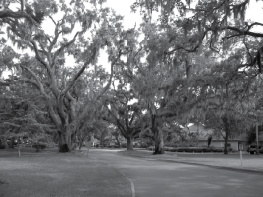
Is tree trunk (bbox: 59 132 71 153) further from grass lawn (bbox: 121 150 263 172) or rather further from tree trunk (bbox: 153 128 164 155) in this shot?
tree trunk (bbox: 153 128 164 155)

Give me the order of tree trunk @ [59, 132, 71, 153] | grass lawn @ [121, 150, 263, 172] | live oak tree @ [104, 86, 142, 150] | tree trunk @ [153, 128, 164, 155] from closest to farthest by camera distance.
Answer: grass lawn @ [121, 150, 263, 172] < tree trunk @ [59, 132, 71, 153] < tree trunk @ [153, 128, 164, 155] < live oak tree @ [104, 86, 142, 150]

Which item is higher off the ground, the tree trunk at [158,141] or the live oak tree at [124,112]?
the live oak tree at [124,112]

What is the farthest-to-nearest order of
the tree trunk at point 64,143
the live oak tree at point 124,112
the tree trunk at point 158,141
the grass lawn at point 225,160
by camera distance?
1. the live oak tree at point 124,112
2. the tree trunk at point 158,141
3. the tree trunk at point 64,143
4. the grass lawn at point 225,160

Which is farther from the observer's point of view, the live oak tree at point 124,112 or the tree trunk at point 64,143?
the live oak tree at point 124,112

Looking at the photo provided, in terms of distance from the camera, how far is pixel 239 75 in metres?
19.5

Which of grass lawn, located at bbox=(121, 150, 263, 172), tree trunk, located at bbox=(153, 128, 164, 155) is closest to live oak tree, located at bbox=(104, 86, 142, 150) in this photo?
tree trunk, located at bbox=(153, 128, 164, 155)

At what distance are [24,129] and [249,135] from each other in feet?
141

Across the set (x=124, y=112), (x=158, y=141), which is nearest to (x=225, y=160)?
(x=158, y=141)

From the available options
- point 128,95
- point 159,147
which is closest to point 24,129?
point 159,147

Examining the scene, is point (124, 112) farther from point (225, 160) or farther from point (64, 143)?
point (225, 160)

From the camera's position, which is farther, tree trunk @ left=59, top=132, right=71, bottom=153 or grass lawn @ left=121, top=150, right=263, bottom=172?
tree trunk @ left=59, top=132, right=71, bottom=153

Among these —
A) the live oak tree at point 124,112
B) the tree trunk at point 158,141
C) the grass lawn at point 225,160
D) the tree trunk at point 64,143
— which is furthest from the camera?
the live oak tree at point 124,112

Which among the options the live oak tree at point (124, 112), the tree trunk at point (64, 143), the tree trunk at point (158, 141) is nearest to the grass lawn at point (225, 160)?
the tree trunk at point (158, 141)

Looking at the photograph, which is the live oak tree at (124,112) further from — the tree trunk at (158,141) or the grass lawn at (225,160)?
the grass lawn at (225,160)
